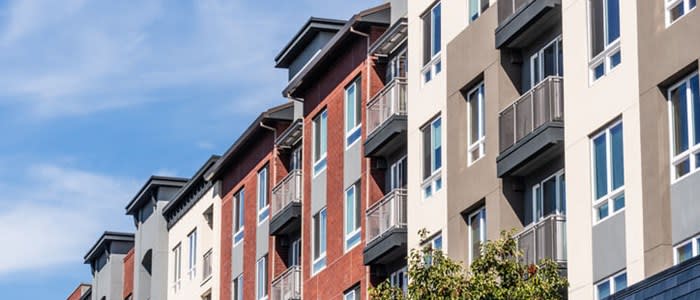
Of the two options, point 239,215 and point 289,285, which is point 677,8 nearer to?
point 289,285

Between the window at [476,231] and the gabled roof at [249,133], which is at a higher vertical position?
the gabled roof at [249,133]

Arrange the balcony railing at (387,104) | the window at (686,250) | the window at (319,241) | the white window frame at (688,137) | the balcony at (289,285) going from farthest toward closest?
the balcony at (289,285) → the window at (319,241) → the balcony railing at (387,104) → the white window frame at (688,137) → the window at (686,250)

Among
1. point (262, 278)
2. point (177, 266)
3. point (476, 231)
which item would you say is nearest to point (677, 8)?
point (476, 231)

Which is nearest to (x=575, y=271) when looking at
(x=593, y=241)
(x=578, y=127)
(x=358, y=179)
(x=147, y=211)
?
(x=593, y=241)

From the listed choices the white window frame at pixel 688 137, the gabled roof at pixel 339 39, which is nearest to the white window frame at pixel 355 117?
the gabled roof at pixel 339 39

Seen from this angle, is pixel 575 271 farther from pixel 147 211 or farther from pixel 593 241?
pixel 147 211

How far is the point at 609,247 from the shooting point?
32.8 meters

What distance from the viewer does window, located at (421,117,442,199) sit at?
42531 mm

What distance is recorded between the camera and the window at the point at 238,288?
58.8m

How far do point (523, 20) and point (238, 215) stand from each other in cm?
2483

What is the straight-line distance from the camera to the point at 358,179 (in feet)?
157

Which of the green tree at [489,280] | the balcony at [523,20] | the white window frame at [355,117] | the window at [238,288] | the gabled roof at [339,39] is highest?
the gabled roof at [339,39]

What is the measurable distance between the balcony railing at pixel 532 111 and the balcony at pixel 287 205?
1544 centimetres

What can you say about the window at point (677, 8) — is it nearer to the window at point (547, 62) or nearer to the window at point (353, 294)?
the window at point (547, 62)
